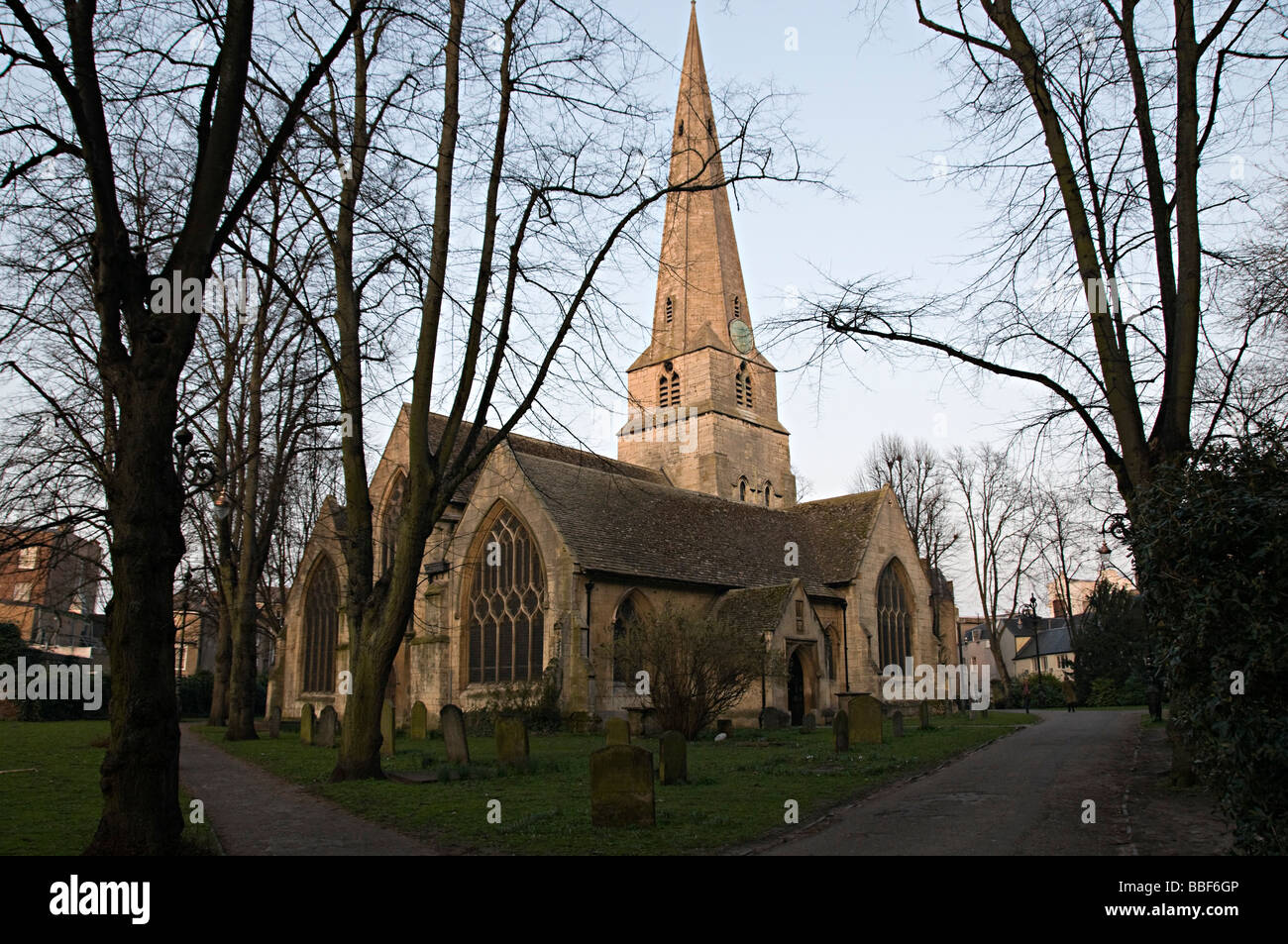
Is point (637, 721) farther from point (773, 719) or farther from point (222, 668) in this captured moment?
point (222, 668)

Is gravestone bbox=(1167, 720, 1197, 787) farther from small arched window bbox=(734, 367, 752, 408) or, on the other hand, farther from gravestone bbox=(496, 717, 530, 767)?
small arched window bbox=(734, 367, 752, 408)

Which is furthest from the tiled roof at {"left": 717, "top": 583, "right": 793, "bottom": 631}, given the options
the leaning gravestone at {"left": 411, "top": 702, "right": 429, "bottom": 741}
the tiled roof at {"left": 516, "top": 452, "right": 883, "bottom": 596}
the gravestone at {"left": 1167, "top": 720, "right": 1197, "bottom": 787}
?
the gravestone at {"left": 1167, "top": 720, "right": 1197, "bottom": 787}

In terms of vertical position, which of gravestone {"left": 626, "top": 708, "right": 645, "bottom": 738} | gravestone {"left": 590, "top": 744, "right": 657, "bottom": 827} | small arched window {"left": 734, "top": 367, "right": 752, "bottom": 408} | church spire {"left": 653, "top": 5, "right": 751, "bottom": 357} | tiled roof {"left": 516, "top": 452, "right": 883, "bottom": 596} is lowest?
gravestone {"left": 626, "top": 708, "right": 645, "bottom": 738}

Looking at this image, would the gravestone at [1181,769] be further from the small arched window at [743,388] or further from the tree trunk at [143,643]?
the small arched window at [743,388]

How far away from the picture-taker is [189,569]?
2778cm

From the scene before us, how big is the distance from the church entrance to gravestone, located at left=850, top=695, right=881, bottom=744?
671 cm

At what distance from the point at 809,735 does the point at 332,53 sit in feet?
60.5

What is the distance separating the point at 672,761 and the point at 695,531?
60.4ft

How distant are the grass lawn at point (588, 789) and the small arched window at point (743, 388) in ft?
95.2

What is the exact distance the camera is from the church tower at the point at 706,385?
4572cm

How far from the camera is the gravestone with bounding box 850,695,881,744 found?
65.0 ft
